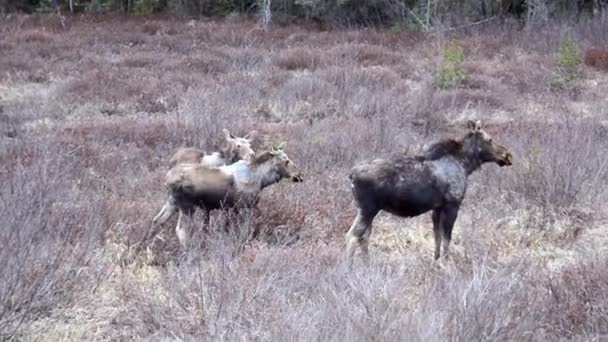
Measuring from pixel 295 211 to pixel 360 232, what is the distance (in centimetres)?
98

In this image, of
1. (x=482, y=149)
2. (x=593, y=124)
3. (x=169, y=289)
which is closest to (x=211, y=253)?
(x=169, y=289)

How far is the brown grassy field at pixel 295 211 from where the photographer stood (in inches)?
189

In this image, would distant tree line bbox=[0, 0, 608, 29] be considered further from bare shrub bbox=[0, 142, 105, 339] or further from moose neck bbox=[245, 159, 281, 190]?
bare shrub bbox=[0, 142, 105, 339]

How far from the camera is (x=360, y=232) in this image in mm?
6871

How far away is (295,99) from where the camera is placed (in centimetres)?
1509

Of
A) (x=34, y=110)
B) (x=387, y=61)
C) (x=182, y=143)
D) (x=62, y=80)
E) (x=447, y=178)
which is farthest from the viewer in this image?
(x=387, y=61)

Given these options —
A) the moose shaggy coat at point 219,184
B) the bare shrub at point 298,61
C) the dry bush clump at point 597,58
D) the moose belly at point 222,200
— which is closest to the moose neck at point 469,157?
the moose shaggy coat at point 219,184

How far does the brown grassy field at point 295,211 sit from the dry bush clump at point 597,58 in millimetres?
97

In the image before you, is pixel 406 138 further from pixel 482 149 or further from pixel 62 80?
pixel 62 80

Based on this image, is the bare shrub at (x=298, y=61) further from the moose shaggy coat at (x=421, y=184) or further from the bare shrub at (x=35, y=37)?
the moose shaggy coat at (x=421, y=184)

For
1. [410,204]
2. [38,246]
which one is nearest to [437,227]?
[410,204]

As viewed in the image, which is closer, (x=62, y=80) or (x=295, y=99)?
(x=295, y=99)

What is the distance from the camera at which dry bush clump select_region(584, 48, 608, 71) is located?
18.5m

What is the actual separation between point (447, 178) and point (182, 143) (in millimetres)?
5266
